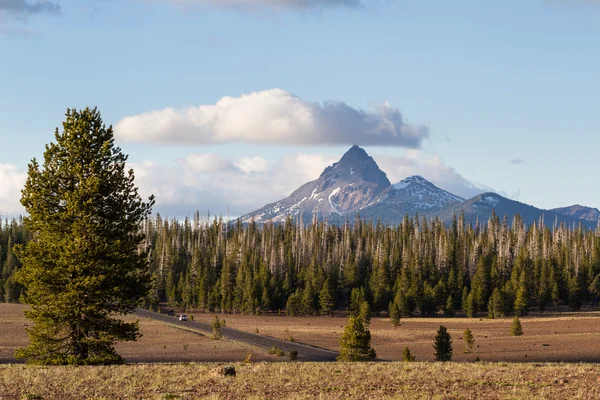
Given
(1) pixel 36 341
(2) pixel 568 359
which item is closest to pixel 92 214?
(1) pixel 36 341

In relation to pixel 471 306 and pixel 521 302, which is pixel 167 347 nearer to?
pixel 471 306

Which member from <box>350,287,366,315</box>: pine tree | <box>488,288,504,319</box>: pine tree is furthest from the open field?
<box>488,288,504,319</box>: pine tree

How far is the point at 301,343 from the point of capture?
3519 inches

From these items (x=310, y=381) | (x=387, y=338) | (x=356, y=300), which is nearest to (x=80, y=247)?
(x=310, y=381)

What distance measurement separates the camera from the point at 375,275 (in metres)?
144

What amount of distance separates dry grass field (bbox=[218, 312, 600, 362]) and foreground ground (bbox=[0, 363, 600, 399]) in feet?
153

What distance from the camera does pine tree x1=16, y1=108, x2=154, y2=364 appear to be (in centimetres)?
3139

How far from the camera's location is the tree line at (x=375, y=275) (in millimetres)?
135500

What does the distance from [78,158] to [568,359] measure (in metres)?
58.7

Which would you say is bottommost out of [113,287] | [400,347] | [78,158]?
[400,347]

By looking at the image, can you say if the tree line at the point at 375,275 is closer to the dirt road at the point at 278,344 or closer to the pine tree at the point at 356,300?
the pine tree at the point at 356,300

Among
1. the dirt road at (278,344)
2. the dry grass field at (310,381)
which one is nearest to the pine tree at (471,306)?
the dirt road at (278,344)

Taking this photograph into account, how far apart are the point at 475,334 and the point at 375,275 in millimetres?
43419

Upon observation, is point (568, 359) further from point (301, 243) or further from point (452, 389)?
point (301, 243)
